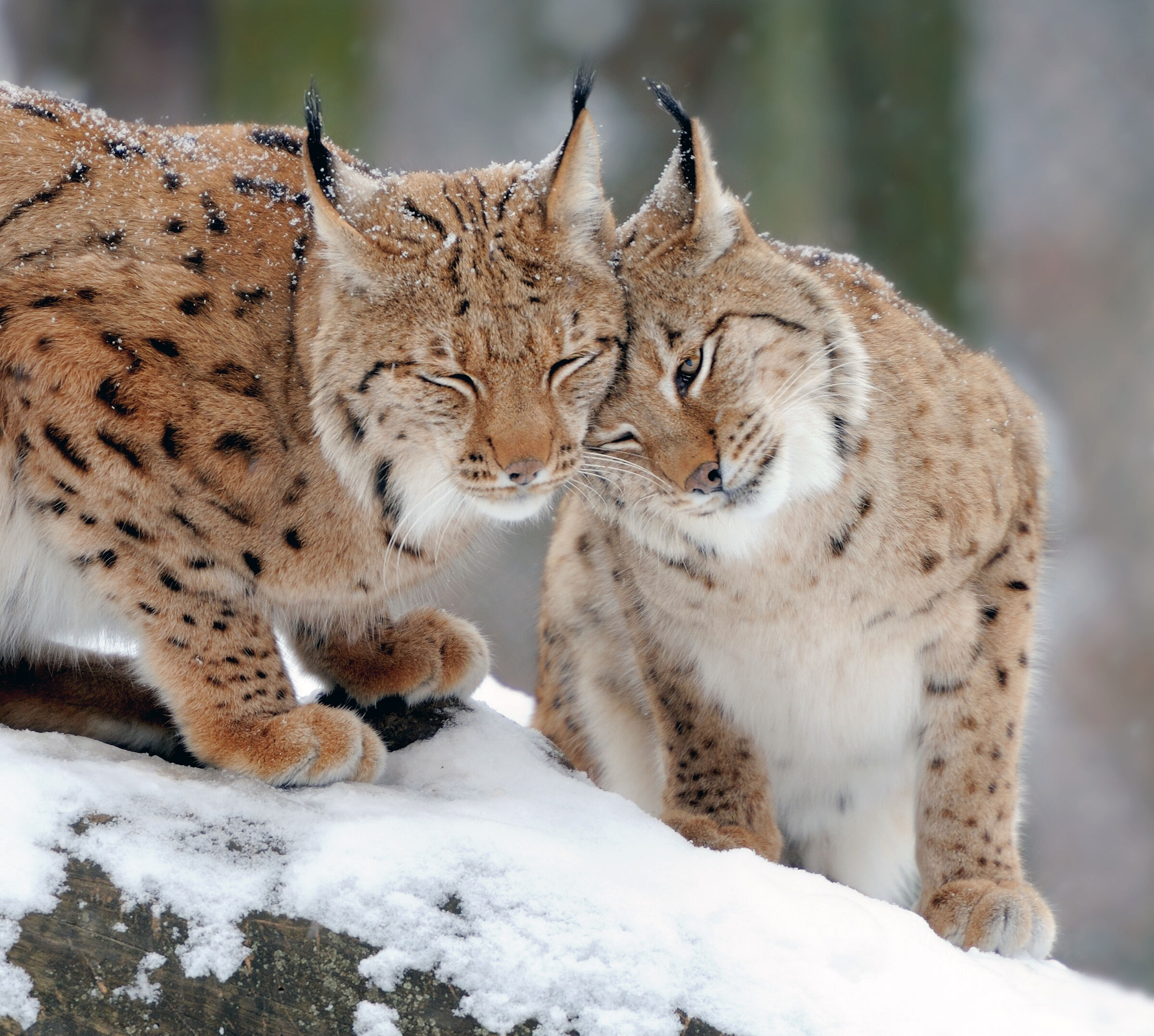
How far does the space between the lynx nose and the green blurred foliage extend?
255 inches

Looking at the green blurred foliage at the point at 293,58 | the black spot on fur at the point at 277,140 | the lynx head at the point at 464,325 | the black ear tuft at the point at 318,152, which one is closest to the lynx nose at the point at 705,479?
the lynx head at the point at 464,325

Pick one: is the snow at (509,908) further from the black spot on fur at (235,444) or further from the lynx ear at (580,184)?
the lynx ear at (580,184)

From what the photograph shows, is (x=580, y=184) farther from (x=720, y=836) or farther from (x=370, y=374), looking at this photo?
(x=720, y=836)

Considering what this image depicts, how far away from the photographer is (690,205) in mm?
3223

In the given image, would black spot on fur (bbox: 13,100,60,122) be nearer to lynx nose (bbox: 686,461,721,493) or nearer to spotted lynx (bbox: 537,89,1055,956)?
spotted lynx (bbox: 537,89,1055,956)

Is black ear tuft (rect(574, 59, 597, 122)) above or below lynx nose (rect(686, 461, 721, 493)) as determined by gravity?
above

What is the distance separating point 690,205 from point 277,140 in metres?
1.22

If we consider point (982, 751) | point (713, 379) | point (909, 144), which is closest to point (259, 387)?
point (713, 379)

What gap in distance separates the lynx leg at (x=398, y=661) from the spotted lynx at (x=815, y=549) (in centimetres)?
49

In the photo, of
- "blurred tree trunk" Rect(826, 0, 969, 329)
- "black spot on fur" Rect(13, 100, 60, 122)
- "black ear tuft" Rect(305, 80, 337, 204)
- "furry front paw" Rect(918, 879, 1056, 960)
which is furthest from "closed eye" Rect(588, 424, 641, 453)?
"blurred tree trunk" Rect(826, 0, 969, 329)

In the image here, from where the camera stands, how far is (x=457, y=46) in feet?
32.1

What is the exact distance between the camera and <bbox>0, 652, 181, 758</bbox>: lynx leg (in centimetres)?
342

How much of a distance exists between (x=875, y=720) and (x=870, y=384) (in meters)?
0.92

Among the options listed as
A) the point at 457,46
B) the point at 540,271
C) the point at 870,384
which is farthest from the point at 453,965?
the point at 457,46
